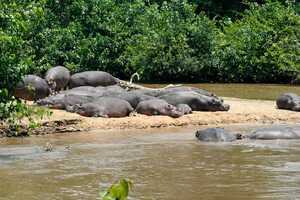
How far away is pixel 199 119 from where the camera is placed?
16453 millimetres

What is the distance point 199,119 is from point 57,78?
529cm

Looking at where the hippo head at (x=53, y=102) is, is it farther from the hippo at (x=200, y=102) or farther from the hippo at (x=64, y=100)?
the hippo at (x=200, y=102)

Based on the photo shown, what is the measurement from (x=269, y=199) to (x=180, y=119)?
27.0ft

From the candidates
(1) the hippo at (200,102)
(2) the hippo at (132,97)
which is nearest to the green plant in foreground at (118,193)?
(2) the hippo at (132,97)

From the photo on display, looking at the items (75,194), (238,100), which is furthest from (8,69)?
(238,100)

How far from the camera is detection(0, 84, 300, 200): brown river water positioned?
28.5ft

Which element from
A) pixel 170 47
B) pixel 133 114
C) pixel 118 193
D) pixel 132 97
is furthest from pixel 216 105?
pixel 118 193

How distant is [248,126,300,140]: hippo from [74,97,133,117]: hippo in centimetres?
363

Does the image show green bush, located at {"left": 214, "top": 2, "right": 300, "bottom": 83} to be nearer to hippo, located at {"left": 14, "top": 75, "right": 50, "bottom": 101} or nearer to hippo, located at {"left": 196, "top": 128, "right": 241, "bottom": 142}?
hippo, located at {"left": 14, "top": 75, "right": 50, "bottom": 101}

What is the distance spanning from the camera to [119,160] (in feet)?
36.5

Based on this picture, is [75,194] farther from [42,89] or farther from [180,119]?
[42,89]

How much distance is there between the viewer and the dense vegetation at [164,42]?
88.1 ft

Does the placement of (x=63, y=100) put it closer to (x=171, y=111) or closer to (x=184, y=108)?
(x=171, y=111)

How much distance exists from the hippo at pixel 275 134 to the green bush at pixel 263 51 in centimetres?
1318
